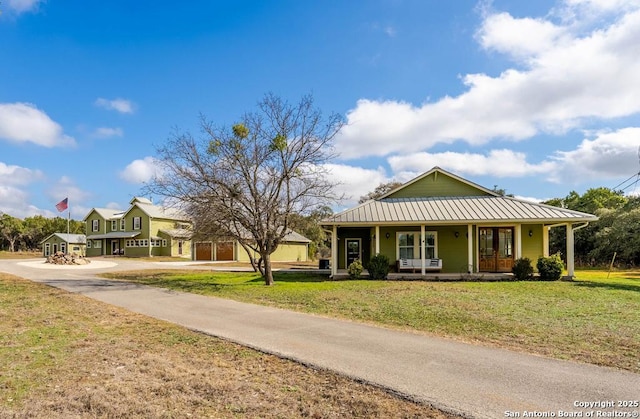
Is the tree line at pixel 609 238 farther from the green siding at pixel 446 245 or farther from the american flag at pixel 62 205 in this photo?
the american flag at pixel 62 205

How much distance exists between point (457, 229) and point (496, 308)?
31.2ft

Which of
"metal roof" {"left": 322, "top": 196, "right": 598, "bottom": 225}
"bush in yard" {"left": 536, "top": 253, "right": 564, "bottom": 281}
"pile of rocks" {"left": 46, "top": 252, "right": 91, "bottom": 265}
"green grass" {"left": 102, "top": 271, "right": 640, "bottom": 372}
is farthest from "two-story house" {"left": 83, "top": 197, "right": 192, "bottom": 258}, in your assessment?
"bush in yard" {"left": 536, "top": 253, "right": 564, "bottom": 281}

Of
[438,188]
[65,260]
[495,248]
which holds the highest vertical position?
[438,188]

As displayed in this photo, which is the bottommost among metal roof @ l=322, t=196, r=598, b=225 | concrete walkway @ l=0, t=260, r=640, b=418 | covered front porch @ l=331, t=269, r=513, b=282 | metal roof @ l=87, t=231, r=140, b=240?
covered front porch @ l=331, t=269, r=513, b=282

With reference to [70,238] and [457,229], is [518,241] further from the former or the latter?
[70,238]

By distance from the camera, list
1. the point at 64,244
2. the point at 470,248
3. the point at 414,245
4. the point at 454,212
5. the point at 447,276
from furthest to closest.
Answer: the point at 64,244 → the point at 414,245 → the point at 454,212 → the point at 470,248 → the point at 447,276

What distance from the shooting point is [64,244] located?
50469 mm

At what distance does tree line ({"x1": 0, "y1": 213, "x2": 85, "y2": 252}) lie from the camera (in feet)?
198

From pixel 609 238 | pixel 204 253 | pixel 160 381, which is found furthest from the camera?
pixel 204 253

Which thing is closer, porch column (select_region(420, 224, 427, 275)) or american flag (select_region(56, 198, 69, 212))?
porch column (select_region(420, 224, 427, 275))

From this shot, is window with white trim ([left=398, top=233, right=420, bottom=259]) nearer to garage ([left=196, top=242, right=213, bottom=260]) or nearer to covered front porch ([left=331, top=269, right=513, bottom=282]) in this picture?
covered front porch ([left=331, top=269, right=513, bottom=282])

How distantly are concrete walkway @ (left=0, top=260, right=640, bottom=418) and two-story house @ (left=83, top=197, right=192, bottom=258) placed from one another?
3674 centimetres

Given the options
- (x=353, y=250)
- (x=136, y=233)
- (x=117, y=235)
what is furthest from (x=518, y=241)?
(x=117, y=235)

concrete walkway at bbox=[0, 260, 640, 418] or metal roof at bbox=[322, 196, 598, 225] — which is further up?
metal roof at bbox=[322, 196, 598, 225]
